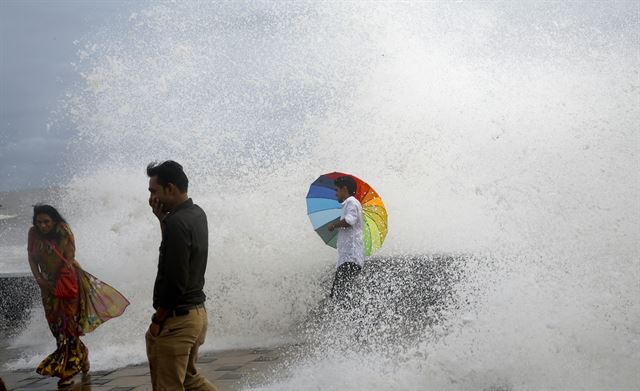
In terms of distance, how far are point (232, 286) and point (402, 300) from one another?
2301 millimetres

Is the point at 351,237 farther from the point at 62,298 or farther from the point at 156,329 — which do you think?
the point at 156,329

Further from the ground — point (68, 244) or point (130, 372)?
point (68, 244)

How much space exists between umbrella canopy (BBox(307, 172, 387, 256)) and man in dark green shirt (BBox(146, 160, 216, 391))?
368 centimetres

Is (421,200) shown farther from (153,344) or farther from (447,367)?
(153,344)

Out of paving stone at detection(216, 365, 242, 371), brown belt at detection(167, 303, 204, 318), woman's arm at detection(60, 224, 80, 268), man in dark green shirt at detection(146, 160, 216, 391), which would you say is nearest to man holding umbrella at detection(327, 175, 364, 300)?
paving stone at detection(216, 365, 242, 371)

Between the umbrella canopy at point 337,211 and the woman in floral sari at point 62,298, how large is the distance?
2430 millimetres

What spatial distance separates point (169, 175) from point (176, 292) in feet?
2.07

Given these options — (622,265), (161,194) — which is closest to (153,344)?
(161,194)

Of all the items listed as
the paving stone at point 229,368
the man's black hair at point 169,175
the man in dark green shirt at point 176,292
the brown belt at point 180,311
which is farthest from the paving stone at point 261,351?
the man's black hair at point 169,175

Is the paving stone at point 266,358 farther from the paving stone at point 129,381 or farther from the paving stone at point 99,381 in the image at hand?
the paving stone at point 99,381

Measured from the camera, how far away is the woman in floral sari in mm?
5688

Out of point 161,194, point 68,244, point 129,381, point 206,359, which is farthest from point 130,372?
point 161,194

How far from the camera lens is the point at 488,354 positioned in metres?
4.45

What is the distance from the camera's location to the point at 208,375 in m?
5.34
